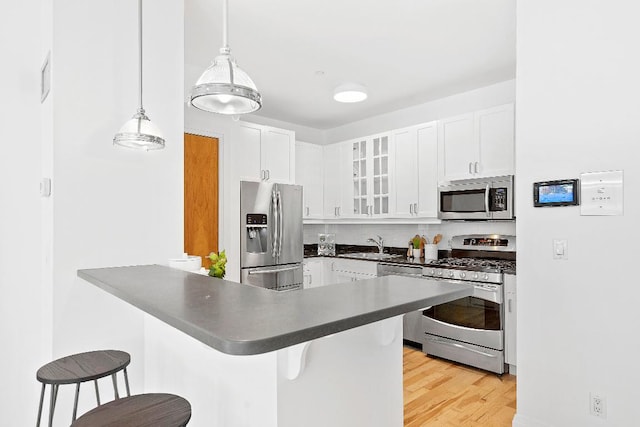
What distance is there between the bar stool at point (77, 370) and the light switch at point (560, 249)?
236cm

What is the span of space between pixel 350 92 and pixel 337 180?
1.64 meters

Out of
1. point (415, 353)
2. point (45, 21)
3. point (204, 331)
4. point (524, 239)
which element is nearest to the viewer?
point (204, 331)

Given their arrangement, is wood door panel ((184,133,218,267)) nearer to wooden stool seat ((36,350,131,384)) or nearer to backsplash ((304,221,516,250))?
wooden stool seat ((36,350,131,384))

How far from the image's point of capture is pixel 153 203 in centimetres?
225

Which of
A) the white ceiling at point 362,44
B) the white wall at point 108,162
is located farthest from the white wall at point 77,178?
the white ceiling at point 362,44

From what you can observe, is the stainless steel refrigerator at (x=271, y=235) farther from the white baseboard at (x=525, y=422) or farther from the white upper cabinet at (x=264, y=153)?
the white baseboard at (x=525, y=422)

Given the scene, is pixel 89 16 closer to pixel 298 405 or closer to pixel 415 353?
pixel 298 405

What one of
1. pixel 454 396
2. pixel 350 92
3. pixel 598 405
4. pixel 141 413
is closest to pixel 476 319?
pixel 454 396

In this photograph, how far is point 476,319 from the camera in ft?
11.3

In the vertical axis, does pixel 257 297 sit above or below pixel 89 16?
below

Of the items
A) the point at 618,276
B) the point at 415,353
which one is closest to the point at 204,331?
the point at 618,276

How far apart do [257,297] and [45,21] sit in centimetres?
202

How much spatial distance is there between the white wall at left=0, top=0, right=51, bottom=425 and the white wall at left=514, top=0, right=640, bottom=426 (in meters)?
2.99

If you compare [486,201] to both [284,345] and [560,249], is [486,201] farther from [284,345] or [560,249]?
[284,345]
